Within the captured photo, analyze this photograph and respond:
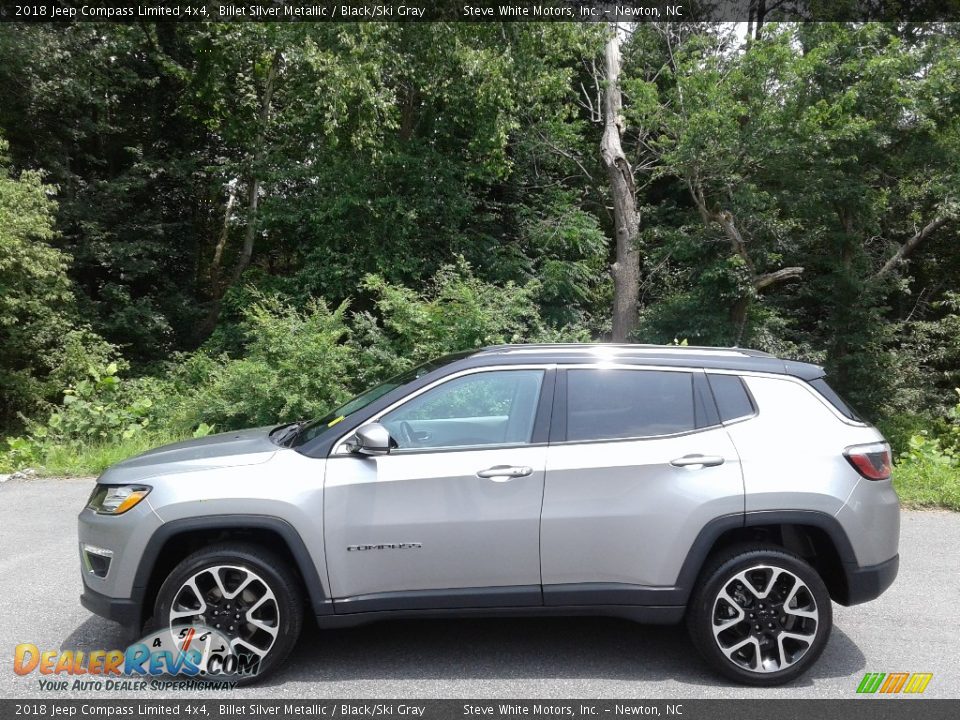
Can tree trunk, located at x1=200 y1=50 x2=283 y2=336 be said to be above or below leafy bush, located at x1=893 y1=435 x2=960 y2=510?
above

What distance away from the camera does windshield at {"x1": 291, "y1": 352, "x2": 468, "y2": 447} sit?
4.34 metres

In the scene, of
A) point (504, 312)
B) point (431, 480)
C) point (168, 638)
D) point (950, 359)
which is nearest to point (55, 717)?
point (168, 638)

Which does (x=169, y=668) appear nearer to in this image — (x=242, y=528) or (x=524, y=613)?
(x=242, y=528)

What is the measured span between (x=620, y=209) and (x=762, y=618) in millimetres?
15369

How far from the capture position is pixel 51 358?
610 inches

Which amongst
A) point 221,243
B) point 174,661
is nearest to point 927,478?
point 174,661

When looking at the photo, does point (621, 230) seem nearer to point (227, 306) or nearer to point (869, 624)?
point (227, 306)

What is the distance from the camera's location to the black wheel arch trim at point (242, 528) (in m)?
3.96

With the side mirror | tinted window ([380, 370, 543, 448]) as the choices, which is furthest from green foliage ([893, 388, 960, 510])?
the side mirror

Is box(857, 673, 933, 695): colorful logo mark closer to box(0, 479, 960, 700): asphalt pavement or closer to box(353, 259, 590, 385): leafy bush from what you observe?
box(0, 479, 960, 700): asphalt pavement

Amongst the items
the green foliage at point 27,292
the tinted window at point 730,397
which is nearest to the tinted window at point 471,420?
the tinted window at point 730,397

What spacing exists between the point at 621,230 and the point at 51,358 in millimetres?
12522

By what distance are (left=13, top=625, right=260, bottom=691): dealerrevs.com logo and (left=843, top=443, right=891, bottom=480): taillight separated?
3248 millimetres

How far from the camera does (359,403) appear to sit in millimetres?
4555
